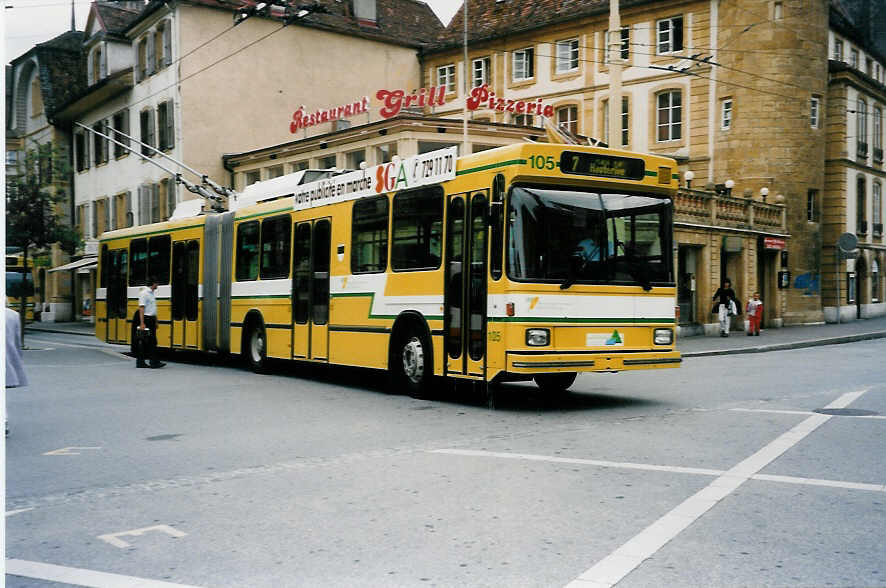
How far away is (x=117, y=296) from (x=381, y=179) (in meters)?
12.0

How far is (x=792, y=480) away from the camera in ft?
23.1

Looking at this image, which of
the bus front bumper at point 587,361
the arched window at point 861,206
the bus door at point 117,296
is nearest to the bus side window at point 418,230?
the bus front bumper at point 587,361

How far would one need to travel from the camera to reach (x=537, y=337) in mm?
11117

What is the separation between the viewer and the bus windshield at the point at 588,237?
11.1m

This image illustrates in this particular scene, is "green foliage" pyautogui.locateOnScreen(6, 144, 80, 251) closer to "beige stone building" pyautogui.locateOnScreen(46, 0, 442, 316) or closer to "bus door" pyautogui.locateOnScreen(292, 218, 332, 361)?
"beige stone building" pyautogui.locateOnScreen(46, 0, 442, 316)

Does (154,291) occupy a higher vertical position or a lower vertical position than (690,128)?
lower

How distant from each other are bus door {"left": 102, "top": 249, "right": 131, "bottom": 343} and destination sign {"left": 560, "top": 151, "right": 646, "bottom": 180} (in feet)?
47.6

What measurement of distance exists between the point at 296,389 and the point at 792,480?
29.5ft

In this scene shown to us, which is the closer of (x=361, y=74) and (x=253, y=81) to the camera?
(x=253, y=81)

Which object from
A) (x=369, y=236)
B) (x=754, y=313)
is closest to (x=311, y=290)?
(x=369, y=236)

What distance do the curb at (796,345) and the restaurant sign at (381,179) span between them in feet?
31.4

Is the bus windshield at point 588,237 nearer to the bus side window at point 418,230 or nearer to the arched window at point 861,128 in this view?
the bus side window at point 418,230

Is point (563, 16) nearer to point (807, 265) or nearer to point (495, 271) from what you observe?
point (807, 265)

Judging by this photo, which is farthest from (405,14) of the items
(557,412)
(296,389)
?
(557,412)
